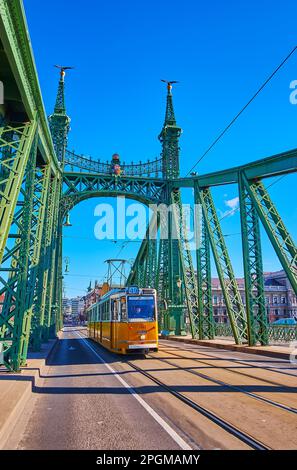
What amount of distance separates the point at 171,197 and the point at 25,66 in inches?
850

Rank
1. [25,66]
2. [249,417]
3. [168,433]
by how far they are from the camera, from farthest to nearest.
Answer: [25,66] < [249,417] < [168,433]

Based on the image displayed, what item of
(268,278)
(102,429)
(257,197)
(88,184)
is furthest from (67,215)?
(268,278)

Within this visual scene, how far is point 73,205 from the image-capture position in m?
29.4

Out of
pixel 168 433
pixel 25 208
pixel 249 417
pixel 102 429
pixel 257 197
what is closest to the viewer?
pixel 168 433

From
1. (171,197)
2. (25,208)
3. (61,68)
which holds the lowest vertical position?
(25,208)

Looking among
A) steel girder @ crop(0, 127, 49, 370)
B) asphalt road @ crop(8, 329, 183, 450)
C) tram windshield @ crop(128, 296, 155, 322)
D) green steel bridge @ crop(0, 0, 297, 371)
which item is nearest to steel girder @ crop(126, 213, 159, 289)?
green steel bridge @ crop(0, 0, 297, 371)

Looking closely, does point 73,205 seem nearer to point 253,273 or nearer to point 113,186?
point 113,186

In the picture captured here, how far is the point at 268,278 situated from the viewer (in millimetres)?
81688

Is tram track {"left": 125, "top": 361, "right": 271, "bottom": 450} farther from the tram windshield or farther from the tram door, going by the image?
the tram door

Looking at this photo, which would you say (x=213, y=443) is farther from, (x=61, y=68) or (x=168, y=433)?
(x=61, y=68)

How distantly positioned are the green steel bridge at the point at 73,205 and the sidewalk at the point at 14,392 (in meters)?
0.61

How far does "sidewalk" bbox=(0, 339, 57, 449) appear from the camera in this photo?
5140mm

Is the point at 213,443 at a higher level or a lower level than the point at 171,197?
lower
